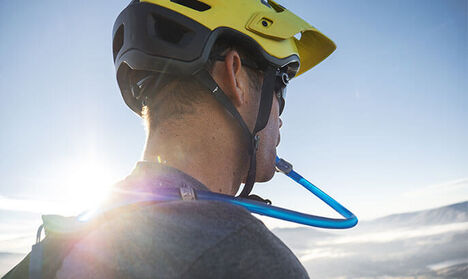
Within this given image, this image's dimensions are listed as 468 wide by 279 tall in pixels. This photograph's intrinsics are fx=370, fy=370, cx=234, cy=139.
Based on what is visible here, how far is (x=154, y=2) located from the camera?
103 inches

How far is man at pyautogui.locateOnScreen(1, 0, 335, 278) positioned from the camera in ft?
4.73

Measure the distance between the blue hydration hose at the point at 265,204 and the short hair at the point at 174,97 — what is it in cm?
68

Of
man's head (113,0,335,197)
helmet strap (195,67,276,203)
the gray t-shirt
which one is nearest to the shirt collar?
the gray t-shirt

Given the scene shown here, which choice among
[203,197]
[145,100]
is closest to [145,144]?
[145,100]

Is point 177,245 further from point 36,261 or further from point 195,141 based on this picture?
point 195,141

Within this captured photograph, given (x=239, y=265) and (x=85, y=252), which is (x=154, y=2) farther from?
(x=239, y=265)

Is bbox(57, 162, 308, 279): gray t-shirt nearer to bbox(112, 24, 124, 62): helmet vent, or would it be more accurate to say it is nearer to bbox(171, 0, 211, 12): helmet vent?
bbox(171, 0, 211, 12): helmet vent

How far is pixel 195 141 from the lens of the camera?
2.33 m

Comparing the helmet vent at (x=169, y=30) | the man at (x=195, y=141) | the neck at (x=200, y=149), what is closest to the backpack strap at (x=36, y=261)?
the man at (x=195, y=141)

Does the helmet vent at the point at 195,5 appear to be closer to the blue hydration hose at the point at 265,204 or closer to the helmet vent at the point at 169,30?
the helmet vent at the point at 169,30

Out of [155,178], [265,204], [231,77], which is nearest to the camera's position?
[155,178]

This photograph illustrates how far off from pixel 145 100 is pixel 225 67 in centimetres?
62

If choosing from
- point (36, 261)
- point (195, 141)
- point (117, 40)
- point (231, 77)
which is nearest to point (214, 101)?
point (231, 77)

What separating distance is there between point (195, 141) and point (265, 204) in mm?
583
